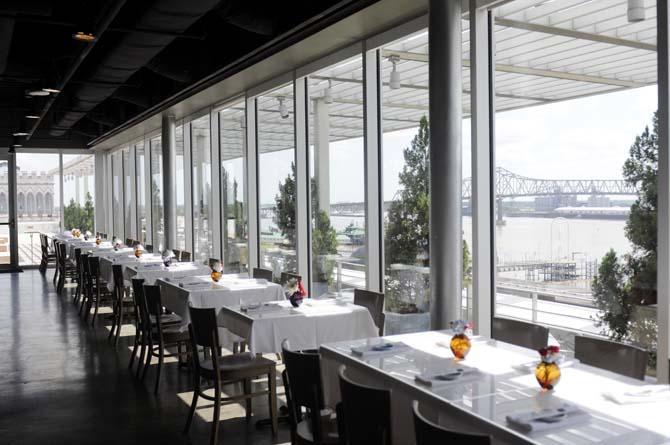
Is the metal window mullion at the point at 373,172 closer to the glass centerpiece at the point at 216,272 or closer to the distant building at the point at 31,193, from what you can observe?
the glass centerpiece at the point at 216,272

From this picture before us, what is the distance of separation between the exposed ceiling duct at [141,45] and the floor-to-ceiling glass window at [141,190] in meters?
6.26

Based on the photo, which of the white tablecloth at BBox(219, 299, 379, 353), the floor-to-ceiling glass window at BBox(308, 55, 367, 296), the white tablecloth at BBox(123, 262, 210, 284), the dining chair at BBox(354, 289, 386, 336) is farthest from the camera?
the white tablecloth at BBox(123, 262, 210, 284)

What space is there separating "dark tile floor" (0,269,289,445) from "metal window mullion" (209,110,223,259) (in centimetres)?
296

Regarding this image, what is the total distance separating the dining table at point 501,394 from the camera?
2252 millimetres

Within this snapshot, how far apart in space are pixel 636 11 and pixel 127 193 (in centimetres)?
1530

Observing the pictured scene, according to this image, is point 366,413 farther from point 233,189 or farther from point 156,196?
point 156,196

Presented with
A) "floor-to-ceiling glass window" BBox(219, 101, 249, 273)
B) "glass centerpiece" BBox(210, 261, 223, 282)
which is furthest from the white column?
"floor-to-ceiling glass window" BBox(219, 101, 249, 273)

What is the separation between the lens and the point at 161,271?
8.23 m

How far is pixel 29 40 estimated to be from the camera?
8812mm

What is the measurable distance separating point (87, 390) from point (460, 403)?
418cm

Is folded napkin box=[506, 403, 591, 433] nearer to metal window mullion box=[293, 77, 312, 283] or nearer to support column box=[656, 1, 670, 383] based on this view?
support column box=[656, 1, 670, 383]

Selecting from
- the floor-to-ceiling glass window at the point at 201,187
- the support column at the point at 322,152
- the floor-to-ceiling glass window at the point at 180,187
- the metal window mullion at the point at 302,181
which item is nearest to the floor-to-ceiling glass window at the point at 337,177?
the support column at the point at 322,152

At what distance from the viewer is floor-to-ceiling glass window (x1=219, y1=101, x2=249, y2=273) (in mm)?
10204

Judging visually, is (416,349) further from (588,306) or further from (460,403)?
(588,306)
